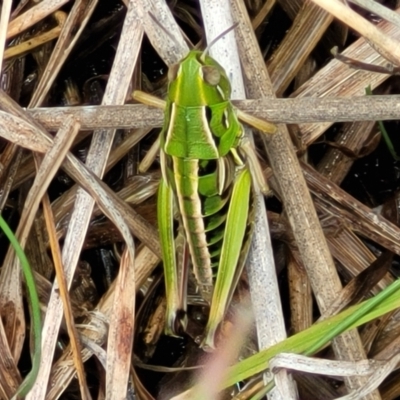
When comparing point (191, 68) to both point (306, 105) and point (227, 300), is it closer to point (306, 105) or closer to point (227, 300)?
point (306, 105)

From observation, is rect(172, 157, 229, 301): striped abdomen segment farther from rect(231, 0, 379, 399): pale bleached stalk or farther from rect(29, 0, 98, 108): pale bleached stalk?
rect(29, 0, 98, 108): pale bleached stalk

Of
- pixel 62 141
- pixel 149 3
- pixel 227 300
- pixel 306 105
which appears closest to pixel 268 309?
pixel 227 300

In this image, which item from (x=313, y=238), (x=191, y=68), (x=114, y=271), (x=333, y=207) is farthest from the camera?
(x=114, y=271)

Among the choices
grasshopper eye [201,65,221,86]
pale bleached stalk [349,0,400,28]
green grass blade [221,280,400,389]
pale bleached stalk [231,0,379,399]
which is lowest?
green grass blade [221,280,400,389]

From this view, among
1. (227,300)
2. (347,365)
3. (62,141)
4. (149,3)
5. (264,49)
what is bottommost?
(347,365)

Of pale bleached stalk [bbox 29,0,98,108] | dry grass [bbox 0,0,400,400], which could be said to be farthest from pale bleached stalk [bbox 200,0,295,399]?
pale bleached stalk [bbox 29,0,98,108]

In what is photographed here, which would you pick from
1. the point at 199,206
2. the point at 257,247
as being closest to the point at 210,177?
the point at 199,206

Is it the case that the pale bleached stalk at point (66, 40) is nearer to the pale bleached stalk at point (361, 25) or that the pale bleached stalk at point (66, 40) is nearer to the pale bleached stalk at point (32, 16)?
the pale bleached stalk at point (32, 16)
